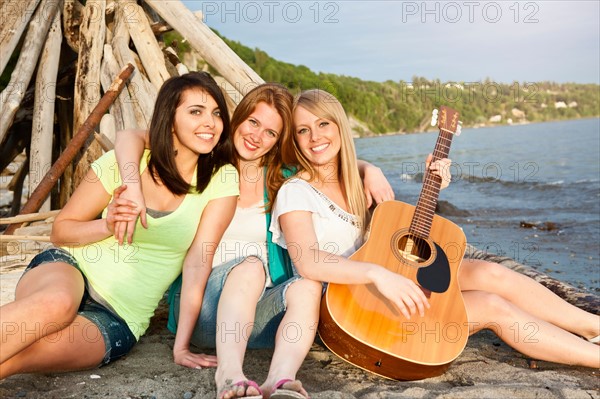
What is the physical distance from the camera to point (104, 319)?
9.52ft

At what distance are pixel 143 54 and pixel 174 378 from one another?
14.3 feet

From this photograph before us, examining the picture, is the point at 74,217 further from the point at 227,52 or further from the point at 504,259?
the point at 227,52

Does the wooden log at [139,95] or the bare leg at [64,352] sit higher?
the wooden log at [139,95]

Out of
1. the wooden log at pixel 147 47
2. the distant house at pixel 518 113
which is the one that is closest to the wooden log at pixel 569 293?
the wooden log at pixel 147 47

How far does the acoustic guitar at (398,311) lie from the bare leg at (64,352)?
3.72ft

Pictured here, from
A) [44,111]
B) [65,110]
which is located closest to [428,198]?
[44,111]

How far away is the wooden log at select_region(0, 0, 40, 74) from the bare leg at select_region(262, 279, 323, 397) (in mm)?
4832

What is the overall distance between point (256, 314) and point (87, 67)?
4.43 meters

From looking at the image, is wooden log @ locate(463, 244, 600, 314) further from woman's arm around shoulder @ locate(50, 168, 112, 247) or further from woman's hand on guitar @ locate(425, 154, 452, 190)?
woman's arm around shoulder @ locate(50, 168, 112, 247)

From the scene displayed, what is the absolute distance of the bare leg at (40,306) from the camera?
242cm

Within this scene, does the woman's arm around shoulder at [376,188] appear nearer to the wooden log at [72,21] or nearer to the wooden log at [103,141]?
the wooden log at [103,141]

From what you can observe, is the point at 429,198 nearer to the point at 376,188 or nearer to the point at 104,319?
the point at 376,188

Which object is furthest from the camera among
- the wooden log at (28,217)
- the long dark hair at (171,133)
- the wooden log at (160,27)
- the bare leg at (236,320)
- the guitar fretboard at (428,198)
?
the wooden log at (160,27)

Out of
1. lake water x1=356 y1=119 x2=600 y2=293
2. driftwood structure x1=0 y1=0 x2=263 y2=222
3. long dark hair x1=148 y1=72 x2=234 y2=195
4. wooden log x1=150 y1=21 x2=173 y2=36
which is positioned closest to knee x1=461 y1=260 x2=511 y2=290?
long dark hair x1=148 y1=72 x2=234 y2=195
